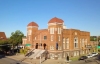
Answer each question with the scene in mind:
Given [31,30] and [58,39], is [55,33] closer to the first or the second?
[58,39]

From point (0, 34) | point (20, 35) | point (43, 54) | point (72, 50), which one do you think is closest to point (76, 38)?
point (72, 50)

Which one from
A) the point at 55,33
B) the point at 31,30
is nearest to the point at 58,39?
the point at 55,33

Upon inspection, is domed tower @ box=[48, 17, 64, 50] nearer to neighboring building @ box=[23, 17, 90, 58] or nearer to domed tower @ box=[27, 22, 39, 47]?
neighboring building @ box=[23, 17, 90, 58]

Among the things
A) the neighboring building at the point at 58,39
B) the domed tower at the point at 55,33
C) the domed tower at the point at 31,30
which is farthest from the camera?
the domed tower at the point at 31,30

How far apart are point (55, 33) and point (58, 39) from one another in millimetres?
2594

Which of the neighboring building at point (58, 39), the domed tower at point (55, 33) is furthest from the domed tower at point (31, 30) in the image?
the domed tower at point (55, 33)

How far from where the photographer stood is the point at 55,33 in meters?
50.1

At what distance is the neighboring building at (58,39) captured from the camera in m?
50.4

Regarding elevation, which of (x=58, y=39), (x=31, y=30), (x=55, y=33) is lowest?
(x=58, y=39)

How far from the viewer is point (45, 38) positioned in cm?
5528

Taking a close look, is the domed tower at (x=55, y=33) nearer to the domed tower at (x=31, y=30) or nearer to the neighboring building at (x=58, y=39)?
the neighboring building at (x=58, y=39)

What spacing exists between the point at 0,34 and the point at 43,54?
180 ft

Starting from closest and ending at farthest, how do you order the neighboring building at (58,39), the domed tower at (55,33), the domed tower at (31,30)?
the domed tower at (55,33)
the neighboring building at (58,39)
the domed tower at (31,30)

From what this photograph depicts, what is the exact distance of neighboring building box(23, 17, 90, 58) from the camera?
50438 millimetres
